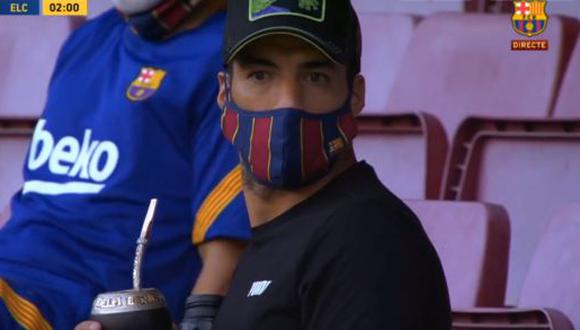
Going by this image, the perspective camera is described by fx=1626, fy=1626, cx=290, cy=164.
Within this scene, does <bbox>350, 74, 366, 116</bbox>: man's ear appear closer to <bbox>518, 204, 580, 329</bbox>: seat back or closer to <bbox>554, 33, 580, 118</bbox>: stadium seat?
<bbox>518, 204, 580, 329</bbox>: seat back

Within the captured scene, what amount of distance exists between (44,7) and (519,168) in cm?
174

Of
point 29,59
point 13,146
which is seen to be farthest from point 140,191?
point 29,59

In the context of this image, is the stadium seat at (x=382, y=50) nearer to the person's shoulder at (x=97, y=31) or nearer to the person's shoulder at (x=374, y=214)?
the person's shoulder at (x=97, y=31)

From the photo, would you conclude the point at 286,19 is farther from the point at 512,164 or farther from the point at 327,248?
the point at 512,164

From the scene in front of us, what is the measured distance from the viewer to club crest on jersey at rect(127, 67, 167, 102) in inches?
137

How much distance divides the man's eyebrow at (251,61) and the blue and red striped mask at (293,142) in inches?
2.9

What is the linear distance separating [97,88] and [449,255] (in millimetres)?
1046

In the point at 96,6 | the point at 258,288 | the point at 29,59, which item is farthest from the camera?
the point at 96,6

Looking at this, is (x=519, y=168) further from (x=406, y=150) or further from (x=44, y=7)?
(x=44, y=7)

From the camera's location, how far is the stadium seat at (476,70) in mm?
5070

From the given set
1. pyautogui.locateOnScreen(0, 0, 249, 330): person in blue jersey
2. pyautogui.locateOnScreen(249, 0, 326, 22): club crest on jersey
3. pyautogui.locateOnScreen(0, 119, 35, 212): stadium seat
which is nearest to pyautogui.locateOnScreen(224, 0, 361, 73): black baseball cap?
pyautogui.locateOnScreen(249, 0, 326, 22): club crest on jersey

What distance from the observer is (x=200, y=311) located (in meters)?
3.03

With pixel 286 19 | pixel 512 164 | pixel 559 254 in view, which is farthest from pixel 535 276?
pixel 286 19

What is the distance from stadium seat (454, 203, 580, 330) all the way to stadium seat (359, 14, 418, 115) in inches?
55.2
